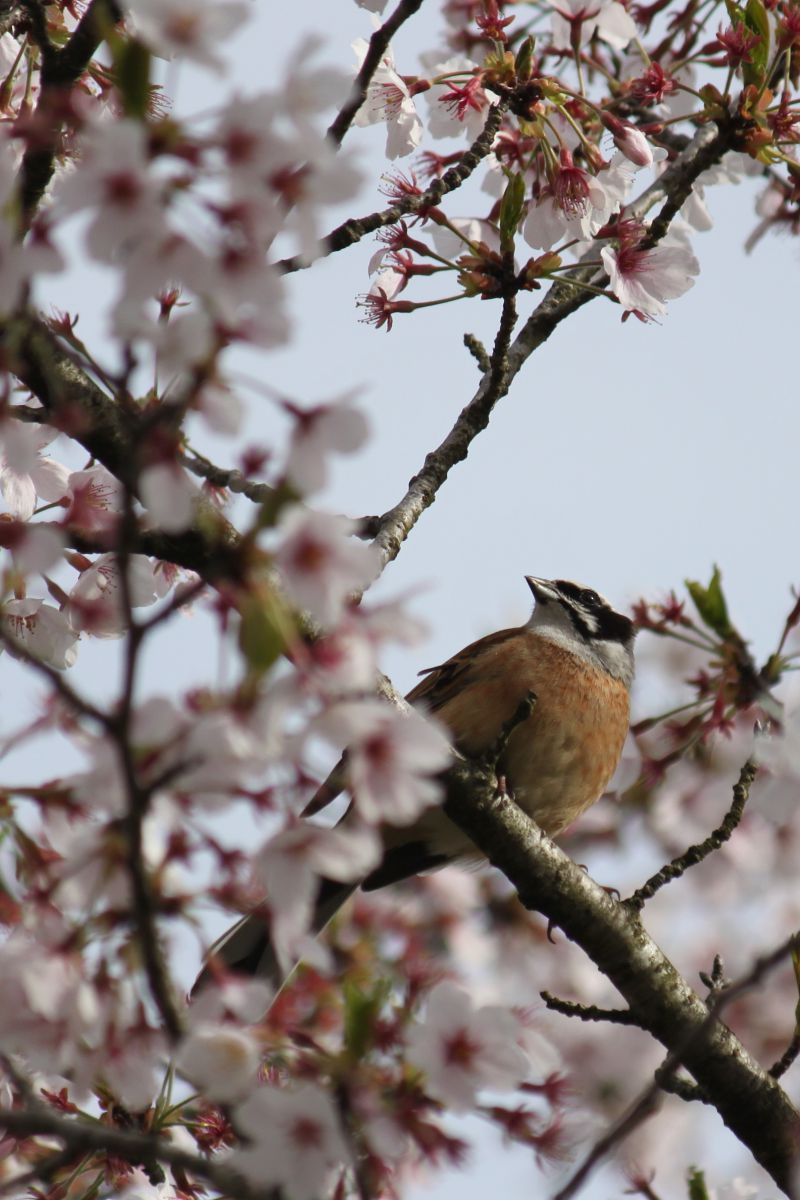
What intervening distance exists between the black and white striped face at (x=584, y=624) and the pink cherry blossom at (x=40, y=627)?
10.5ft

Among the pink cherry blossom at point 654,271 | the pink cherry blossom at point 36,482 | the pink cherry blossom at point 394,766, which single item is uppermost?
the pink cherry blossom at point 654,271

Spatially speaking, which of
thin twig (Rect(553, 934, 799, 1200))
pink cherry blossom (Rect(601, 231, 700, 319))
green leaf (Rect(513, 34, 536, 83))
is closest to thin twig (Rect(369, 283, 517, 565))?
pink cherry blossom (Rect(601, 231, 700, 319))

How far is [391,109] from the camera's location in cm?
504

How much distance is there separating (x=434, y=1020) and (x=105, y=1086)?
142cm

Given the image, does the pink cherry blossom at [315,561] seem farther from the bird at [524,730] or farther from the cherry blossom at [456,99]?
the bird at [524,730]

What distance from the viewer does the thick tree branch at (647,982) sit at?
4754mm

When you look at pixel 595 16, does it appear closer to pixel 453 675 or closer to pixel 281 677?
pixel 453 675

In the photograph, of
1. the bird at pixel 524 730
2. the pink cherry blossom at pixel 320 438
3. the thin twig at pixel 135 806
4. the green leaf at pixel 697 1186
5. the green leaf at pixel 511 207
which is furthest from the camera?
the bird at pixel 524 730

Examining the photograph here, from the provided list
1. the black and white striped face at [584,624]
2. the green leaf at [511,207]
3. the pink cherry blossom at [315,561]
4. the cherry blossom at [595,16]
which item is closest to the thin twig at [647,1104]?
the pink cherry blossom at [315,561]

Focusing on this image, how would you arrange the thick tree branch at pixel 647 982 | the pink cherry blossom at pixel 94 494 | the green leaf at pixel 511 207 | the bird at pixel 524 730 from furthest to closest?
the bird at pixel 524 730 → the thick tree branch at pixel 647 982 → the green leaf at pixel 511 207 → the pink cherry blossom at pixel 94 494

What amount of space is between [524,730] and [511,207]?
2.64 metres

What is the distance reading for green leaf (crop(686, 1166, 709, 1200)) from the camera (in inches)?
132

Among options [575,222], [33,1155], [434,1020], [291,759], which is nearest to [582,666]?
[575,222]

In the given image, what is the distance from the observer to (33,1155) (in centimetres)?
406
